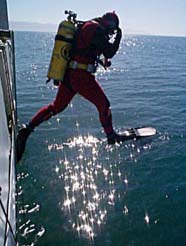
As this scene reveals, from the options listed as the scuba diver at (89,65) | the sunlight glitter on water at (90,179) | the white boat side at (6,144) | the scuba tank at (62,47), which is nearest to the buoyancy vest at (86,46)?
the scuba diver at (89,65)

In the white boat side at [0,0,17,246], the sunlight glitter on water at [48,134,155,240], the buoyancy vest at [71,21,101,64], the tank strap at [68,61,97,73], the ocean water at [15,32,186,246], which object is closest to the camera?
the white boat side at [0,0,17,246]

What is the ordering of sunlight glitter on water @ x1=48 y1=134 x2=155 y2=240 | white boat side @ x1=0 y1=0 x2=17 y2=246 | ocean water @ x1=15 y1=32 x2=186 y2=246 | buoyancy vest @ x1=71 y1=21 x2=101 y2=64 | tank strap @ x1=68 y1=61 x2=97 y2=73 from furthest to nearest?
sunlight glitter on water @ x1=48 y1=134 x2=155 y2=240, tank strap @ x1=68 y1=61 x2=97 y2=73, ocean water @ x1=15 y1=32 x2=186 y2=246, buoyancy vest @ x1=71 y1=21 x2=101 y2=64, white boat side @ x1=0 y1=0 x2=17 y2=246

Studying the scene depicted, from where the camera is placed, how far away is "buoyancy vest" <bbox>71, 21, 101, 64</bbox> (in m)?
7.04

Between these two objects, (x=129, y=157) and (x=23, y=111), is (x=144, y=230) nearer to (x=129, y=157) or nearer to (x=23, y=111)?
(x=129, y=157)

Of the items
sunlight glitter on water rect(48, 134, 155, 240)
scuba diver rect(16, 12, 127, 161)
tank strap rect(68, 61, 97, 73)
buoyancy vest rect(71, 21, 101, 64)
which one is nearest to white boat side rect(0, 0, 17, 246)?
scuba diver rect(16, 12, 127, 161)

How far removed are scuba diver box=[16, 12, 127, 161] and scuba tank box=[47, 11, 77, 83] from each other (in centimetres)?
11

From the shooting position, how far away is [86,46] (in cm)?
716

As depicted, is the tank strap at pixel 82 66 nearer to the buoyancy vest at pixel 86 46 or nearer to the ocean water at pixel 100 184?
the buoyancy vest at pixel 86 46

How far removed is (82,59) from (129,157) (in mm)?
4203

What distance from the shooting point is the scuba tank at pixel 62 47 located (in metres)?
7.15

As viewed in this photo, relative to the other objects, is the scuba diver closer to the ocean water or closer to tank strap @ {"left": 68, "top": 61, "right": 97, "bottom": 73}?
tank strap @ {"left": 68, "top": 61, "right": 97, "bottom": 73}

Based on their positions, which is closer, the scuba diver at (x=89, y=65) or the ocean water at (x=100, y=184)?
the scuba diver at (x=89, y=65)

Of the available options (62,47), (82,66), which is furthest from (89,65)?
(62,47)

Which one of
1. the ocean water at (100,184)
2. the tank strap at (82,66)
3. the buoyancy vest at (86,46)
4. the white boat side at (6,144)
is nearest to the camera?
the white boat side at (6,144)
